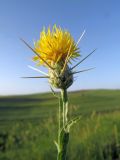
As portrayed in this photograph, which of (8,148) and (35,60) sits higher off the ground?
(35,60)

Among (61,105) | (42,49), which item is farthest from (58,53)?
(61,105)

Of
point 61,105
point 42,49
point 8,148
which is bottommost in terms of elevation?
point 8,148

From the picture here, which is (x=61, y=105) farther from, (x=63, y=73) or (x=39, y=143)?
(x=39, y=143)

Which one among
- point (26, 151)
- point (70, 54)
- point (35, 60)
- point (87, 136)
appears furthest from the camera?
point (87, 136)

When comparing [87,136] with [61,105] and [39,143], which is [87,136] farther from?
[61,105]

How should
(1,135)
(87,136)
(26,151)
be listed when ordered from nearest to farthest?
(26,151) < (87,136) < (1,135)

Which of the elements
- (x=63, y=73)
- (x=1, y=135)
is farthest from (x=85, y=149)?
(x=63, y=73)

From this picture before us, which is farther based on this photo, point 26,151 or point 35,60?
point 26,151
